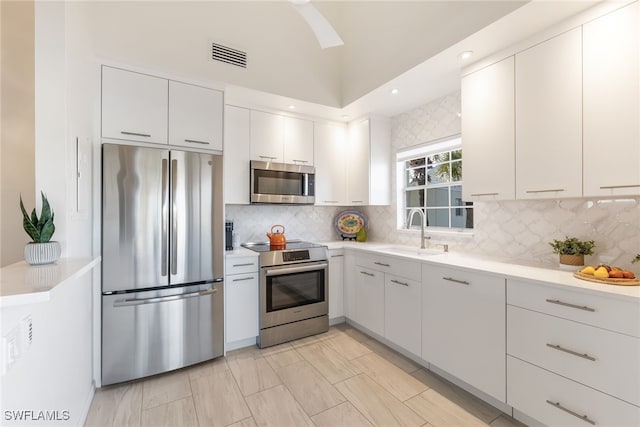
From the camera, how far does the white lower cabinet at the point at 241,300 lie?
8.48 feet

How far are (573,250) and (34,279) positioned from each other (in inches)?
111

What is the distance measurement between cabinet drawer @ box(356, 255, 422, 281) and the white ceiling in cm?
166

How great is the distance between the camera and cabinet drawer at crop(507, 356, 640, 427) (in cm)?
132

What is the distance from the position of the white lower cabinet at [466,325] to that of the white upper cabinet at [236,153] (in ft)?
6.39

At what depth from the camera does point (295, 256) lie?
9.30 feet

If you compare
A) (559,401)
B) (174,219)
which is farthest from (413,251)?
(174,219)

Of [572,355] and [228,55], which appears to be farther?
[228,55]

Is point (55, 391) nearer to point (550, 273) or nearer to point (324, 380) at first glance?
point (324, 380)

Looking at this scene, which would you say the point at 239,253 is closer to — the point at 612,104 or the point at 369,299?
the point at 369,299

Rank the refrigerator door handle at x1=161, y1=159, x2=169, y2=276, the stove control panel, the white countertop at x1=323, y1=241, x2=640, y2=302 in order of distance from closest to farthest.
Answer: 1. the white countertop at x1=323, y1=241, x2=640, y2=302
2. the refrigerator door handle at x1=161, y1=159, x2=169, y2=276
3. the stove control panel

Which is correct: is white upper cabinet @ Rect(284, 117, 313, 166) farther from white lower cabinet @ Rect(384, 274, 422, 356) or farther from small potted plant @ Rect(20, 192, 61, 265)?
small potted plant @ Rect(20, 192, 61, 265)

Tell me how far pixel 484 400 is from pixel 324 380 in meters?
1.14

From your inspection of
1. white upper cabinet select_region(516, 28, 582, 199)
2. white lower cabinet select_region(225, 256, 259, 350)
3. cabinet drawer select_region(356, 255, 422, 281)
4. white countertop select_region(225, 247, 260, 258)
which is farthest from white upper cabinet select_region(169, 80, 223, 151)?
white upper cabinet select_region(516, 28, 582, 199)

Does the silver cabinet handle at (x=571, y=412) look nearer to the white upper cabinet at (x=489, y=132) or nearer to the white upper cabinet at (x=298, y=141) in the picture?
the white upper cabinet at (x=489, y=132)
